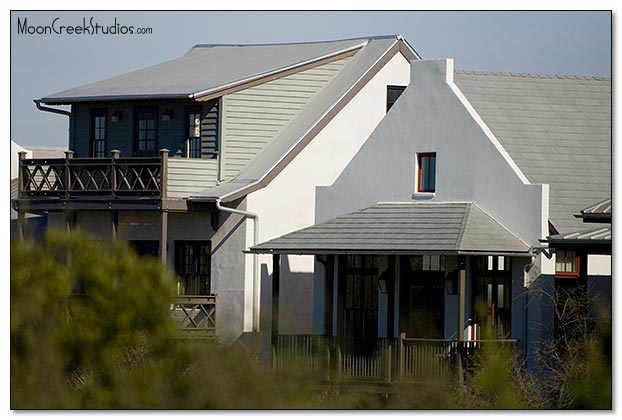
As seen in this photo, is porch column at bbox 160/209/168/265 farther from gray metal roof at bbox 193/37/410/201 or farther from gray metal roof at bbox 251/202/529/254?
gray metal roof at bbox 251/202/529/254

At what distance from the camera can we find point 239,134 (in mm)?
33406

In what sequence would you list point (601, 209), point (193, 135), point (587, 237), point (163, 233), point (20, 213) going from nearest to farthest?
1. point (601, 209)
2. point (587, 237)
3. point (163, 233)
4. point (20, 213)
5. point (193, 135)

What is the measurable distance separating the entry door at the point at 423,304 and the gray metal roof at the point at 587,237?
293 centimetres

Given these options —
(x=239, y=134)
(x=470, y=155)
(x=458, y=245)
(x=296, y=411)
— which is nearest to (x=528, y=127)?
(x=470, y=155)

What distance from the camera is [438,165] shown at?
29.8m

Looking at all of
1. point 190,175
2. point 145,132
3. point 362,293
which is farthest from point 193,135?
point 362,293

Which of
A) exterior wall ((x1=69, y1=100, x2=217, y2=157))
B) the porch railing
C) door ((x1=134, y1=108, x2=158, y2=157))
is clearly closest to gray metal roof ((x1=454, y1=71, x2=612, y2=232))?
exterior wall ((x1=69, y1=100, x2=217, y2=157))

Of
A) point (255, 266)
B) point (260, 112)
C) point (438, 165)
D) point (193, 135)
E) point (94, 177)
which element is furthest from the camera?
point (193, 135)

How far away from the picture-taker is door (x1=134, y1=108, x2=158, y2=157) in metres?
34.1

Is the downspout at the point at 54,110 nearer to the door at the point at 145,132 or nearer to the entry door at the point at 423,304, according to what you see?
the door at the point at 145,132

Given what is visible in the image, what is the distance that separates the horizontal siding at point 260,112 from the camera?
109 ft

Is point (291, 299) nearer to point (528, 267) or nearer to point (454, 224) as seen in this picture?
point (454, 224)

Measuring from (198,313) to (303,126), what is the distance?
4.09 meters

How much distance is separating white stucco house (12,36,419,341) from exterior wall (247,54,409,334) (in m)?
0.02
